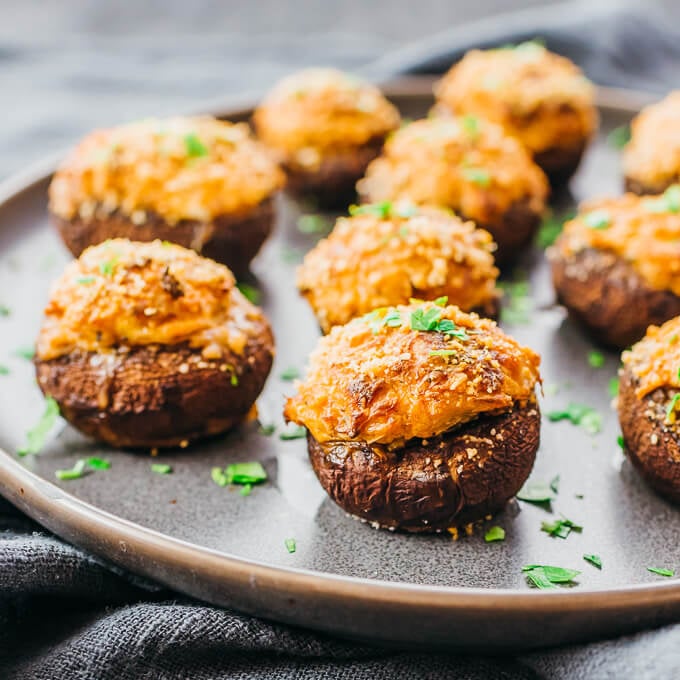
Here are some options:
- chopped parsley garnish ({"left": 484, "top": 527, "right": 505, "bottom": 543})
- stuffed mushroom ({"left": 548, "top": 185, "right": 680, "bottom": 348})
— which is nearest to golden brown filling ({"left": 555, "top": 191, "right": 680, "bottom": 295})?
stuffed mushroom ({"left": 548, "top": 185, "right": 680, "bottom": 348})

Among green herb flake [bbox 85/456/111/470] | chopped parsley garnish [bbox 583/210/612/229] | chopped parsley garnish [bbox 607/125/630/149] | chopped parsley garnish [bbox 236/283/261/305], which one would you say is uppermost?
chopped parsley garnish [bbox 583/210/612/229]

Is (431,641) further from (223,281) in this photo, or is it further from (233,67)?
(233,67)

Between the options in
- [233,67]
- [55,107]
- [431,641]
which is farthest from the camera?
[233,67]

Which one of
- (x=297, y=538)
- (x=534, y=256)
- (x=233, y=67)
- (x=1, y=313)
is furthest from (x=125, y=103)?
(x=297, y=538)

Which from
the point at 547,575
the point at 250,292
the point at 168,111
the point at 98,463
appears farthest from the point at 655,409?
the point at 168,111

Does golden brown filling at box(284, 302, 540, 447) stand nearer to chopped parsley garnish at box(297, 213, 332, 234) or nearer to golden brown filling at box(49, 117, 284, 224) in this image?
golden brown filling at box(49, 117, 284, 224)

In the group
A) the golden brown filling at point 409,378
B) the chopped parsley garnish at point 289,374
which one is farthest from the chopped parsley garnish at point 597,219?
the chopped parsley garnish at point 289,374

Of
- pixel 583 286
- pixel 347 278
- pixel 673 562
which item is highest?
pixel 347 278
